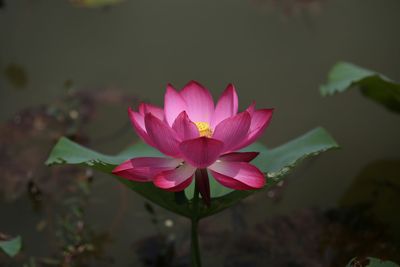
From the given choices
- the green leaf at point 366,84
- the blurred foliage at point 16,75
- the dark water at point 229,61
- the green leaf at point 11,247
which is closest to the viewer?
the green leaf at point 11,247

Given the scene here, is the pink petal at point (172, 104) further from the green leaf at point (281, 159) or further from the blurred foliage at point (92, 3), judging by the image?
the blurred foliage at point (92, 3)

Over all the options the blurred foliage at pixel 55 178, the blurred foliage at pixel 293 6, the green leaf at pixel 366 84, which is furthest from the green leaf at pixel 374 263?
the blurred foliage at pixel 293 6

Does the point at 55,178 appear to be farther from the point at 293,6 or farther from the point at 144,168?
the point at 293,6

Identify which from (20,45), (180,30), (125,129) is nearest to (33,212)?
(125,129)

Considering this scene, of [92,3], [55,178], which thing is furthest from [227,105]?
[92,3]

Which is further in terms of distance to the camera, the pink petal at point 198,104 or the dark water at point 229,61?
the dark water at point 229,61

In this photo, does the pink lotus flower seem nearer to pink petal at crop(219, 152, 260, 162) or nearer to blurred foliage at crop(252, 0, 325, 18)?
pink petal at crop(219, 152, 260, 162)

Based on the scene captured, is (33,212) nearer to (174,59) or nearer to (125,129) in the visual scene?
(125,129)
